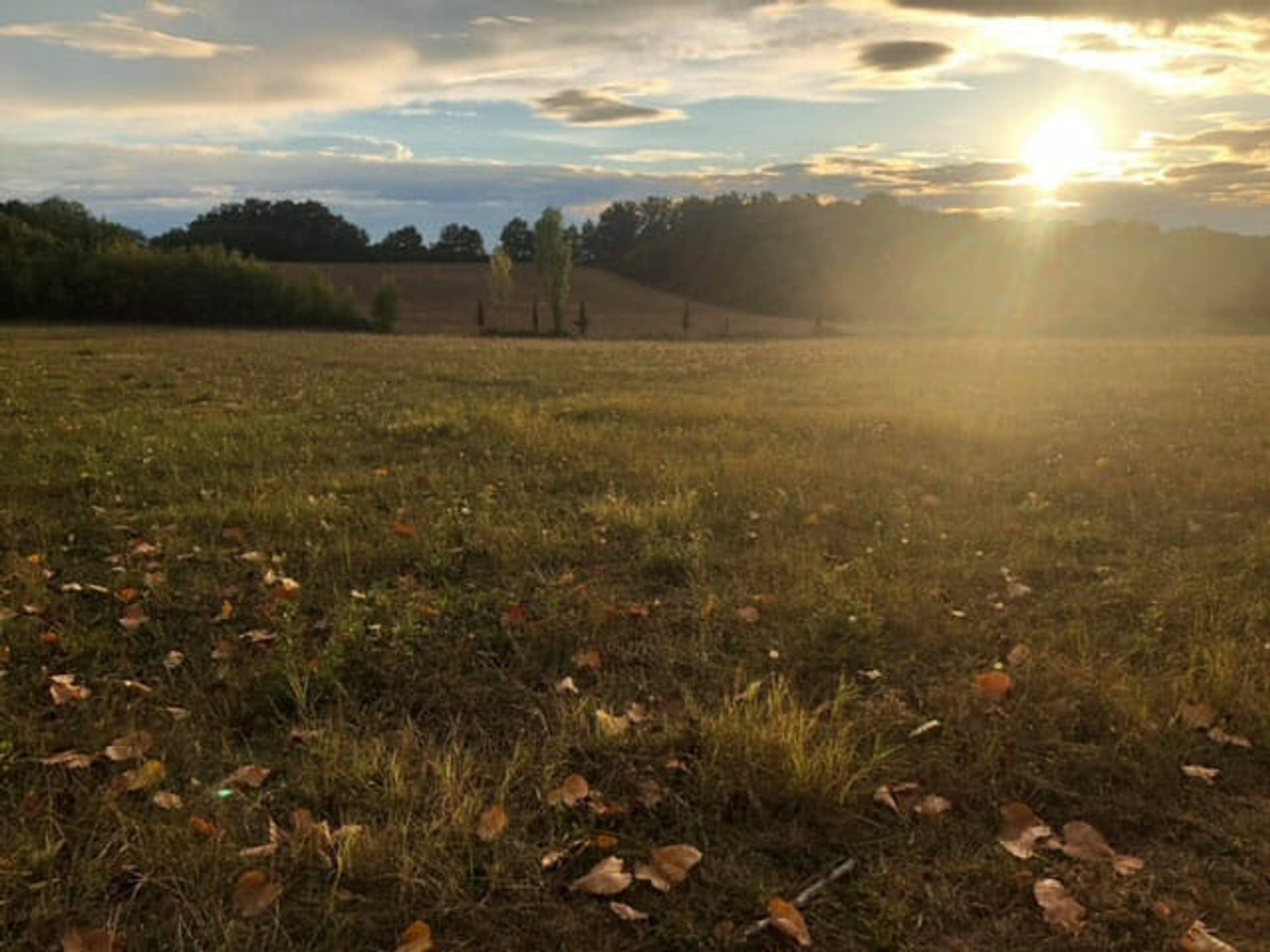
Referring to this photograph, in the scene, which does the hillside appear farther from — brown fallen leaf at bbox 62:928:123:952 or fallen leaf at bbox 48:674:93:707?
brown fallen leaf at bbox 62:928:123:952

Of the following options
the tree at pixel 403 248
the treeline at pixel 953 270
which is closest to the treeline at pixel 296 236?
the tree at pixel 403 248

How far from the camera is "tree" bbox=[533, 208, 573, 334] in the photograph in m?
72.1

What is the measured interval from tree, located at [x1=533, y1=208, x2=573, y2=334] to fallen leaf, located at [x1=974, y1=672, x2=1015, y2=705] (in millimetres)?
67913

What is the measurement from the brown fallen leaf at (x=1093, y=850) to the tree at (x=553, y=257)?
69.0 meters

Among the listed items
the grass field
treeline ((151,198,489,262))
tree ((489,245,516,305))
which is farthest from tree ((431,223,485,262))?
the grass field

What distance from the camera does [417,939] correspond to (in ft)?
8.93

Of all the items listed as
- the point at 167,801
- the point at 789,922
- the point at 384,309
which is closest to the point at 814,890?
the point at 789,922

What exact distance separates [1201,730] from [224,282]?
6256 cm

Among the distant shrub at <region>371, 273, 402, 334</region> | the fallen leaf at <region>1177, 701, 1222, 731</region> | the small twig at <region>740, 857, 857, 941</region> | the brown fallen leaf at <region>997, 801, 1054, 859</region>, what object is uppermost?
the distant shrub at <region>371, 273, 402, 334</region>

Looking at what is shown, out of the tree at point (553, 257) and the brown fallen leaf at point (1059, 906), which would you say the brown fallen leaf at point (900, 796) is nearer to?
the brown fallen leaf at point (1059, 906)

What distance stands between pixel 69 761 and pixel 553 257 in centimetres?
7300

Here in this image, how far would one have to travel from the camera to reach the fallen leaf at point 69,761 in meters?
3.59

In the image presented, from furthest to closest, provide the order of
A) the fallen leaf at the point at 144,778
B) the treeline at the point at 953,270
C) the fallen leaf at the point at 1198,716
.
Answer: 1. the treeline at the point at 953,270
2. the fallen leaf at the point at 1198,716
3. the fallen leaf at the point at 144,778

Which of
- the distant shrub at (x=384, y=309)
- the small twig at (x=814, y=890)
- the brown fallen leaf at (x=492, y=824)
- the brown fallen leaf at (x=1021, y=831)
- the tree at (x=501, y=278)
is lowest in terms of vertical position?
the small twig at (x=814, y=890)
